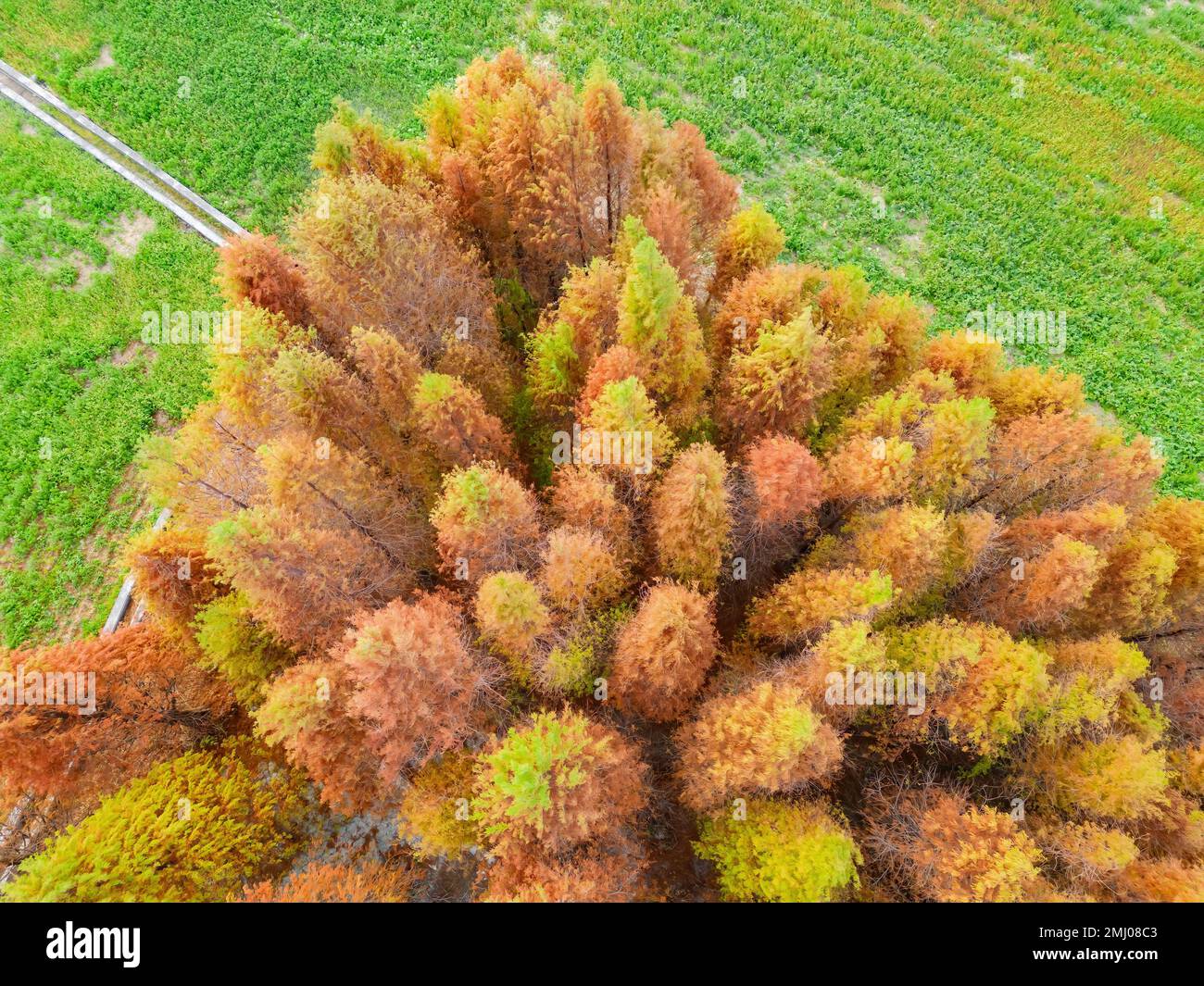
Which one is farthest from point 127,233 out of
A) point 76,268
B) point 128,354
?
point 128,354

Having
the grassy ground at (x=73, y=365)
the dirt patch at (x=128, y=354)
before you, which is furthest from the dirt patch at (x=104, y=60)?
the dirt patch at (x=128, y=354)

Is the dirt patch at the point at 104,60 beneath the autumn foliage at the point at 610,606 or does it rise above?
above

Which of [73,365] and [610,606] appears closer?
[610,606]

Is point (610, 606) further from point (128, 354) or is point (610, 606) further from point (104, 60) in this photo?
point (104, 60)

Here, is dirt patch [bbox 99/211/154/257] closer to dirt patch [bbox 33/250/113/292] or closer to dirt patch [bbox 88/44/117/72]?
dirt patch [bbox 33/250/113/292]

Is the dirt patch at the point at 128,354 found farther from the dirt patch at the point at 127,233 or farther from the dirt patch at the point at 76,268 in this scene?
the dirt patch at the point at 127,233

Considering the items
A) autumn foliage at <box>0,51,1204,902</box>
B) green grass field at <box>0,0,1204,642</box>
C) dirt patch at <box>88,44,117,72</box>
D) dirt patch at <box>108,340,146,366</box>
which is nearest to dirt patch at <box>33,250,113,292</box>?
green grass field at <box>0,0,1204,642</box>

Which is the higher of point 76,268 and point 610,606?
point 76,268
